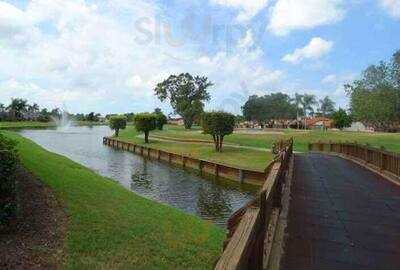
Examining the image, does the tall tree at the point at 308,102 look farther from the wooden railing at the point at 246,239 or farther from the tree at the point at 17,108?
the wooden railing at the point at 246,239

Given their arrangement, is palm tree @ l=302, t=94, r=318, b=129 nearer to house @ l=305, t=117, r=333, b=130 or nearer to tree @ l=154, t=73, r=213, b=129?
house @ l=305, t=117, r=333, b=130

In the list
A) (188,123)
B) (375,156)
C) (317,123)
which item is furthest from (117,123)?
(317,123)

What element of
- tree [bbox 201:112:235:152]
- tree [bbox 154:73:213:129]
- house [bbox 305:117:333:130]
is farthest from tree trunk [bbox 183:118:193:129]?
house [bbox 305:117:333:130]

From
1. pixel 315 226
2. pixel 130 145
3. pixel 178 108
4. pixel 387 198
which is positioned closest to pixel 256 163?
pixel 387 198

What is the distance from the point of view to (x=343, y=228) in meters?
9.02

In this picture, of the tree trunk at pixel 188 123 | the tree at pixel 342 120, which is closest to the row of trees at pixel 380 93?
the tree trunk at pixel 188 123

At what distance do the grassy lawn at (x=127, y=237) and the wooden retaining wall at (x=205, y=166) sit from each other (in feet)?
56.5

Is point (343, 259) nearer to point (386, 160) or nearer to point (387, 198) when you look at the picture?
point (387, 198)

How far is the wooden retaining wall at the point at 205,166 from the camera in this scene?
99.0ft

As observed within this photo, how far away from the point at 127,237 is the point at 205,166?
27.9m

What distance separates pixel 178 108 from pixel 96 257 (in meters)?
106

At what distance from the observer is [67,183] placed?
553 inches

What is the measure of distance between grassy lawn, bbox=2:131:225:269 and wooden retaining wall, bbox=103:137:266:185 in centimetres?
1723

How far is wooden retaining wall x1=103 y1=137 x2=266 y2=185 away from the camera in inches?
1188
